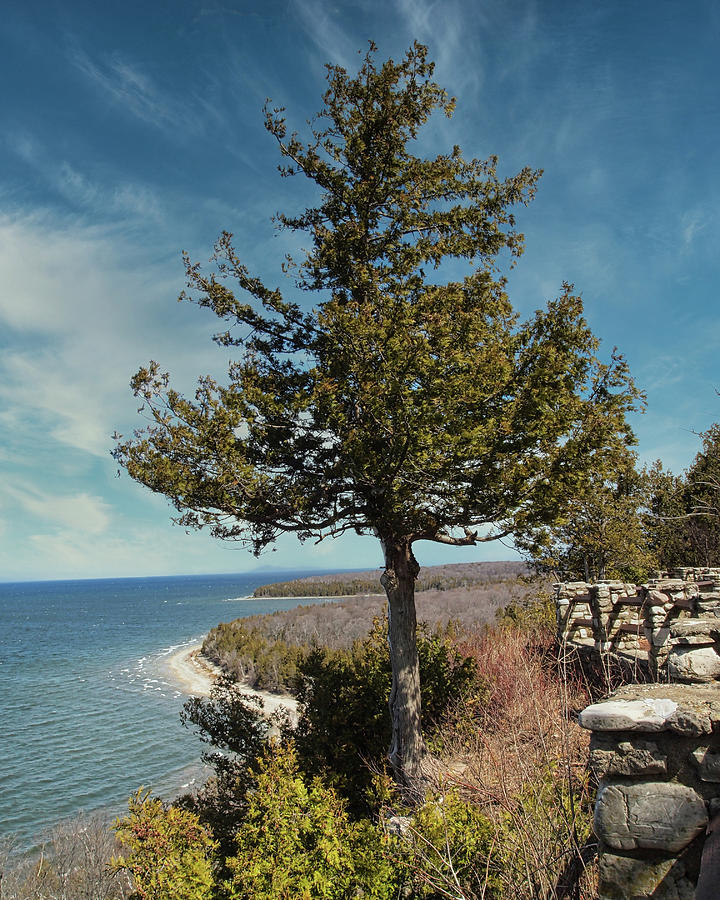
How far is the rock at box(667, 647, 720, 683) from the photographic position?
338cm

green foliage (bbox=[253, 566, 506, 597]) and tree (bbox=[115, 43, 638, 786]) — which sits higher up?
tree (bbox=[115, 43, 638, 786])

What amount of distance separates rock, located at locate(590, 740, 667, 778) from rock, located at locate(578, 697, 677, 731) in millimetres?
97

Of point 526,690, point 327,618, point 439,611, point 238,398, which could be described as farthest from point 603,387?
point 327,618

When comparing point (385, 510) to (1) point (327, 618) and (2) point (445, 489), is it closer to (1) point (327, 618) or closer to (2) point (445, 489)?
(2) point (445, 489)

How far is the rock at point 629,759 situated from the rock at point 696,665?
869 millimetres

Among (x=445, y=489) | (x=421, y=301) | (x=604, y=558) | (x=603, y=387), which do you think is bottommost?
(x=604, y=558)

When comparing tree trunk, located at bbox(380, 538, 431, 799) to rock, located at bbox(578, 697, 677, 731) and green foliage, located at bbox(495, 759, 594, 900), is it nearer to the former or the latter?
green foliage, located at bbox(495, 759, 594, 900)

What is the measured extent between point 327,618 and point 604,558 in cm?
2264

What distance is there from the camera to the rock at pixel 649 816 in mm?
2650

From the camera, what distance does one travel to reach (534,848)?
354cm

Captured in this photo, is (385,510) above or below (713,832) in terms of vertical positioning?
above

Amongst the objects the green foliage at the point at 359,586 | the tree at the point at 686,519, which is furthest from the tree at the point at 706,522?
the green foliage at the point at 359,586

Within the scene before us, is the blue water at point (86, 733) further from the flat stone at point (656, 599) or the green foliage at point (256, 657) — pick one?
the flat stone at point (656, 599)

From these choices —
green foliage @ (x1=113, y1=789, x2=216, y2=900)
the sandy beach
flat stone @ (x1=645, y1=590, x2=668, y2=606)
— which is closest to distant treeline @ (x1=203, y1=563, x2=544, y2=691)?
the sandy beach
